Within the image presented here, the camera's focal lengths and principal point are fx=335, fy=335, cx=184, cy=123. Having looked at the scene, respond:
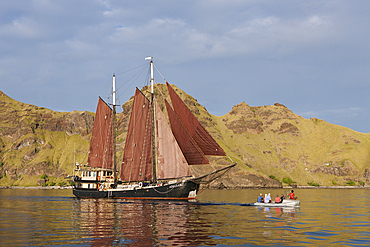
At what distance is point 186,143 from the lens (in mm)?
66000

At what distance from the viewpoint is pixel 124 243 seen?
73.9 ft

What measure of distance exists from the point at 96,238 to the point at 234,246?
10184 mm

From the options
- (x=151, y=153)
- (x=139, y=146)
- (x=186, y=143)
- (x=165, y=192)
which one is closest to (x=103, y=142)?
(x=139, y=146)

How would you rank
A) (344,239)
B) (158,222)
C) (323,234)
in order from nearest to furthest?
(344,239) → (323,234) → (158,222)

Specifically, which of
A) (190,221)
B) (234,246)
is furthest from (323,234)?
(190,221)

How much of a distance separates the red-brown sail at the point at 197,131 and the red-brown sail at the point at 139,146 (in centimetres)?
1333

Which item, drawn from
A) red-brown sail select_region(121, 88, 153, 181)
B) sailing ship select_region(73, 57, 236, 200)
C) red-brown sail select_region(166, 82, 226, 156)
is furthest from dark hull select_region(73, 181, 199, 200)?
red-brown sail select_region(166, 82, 226, 156)

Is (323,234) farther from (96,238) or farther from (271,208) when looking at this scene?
(271,208)

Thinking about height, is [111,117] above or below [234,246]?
above

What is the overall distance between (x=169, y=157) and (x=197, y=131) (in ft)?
31.7

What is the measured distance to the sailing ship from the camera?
6531cm

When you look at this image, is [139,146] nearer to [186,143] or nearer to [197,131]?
[186,143]

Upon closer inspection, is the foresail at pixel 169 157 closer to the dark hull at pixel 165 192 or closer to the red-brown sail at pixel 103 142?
the dark hull at pixel 165 192

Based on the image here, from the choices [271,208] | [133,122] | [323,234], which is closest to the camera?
[323,234]
